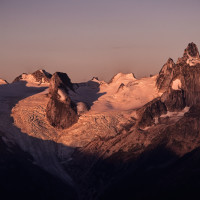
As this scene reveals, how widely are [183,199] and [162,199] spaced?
662 centimetres

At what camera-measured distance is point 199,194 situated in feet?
636

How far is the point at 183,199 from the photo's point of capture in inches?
7672

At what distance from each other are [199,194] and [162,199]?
36.3 ft

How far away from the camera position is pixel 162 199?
198 m

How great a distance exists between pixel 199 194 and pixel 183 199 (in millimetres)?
4716
